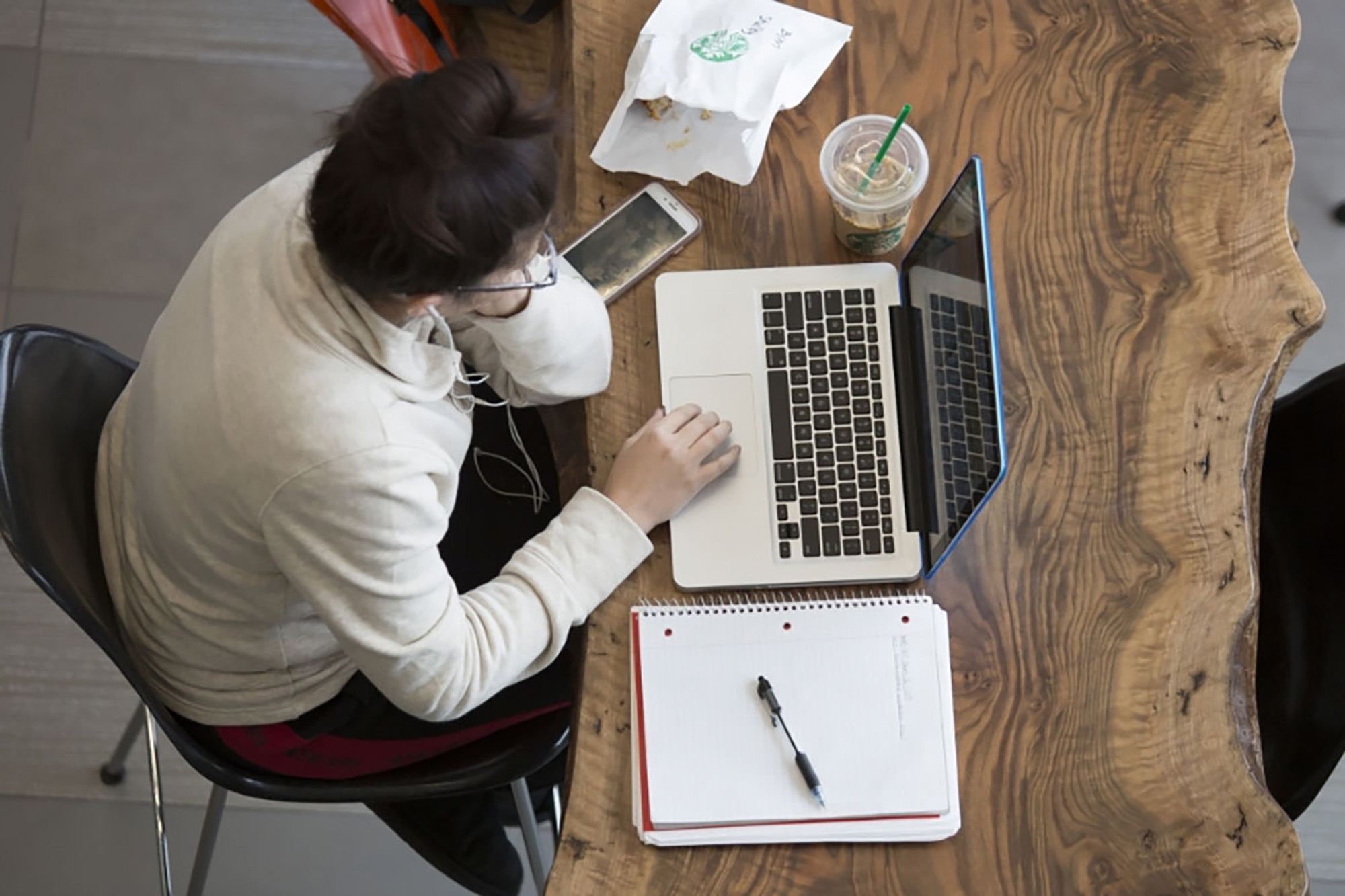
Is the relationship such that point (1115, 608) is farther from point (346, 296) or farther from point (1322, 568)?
point (346, 296)

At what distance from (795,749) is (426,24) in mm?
1014

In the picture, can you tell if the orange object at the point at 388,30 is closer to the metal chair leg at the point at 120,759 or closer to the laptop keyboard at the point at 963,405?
the laptop keyboard at the point at 963,405

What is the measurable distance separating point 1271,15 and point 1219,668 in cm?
70

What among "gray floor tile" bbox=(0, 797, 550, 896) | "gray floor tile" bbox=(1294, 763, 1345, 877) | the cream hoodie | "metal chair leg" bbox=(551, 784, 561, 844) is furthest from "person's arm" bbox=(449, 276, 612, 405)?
"gray floor tile" bbox=(1294, 763, 1345, 877)

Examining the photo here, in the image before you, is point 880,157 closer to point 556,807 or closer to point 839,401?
point 839,401

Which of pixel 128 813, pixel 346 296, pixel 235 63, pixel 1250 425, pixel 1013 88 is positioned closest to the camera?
pixel 346 296

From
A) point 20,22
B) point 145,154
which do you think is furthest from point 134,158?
point 20,22

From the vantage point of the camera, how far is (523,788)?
1.41 m

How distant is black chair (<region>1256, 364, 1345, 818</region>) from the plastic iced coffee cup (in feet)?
1.74

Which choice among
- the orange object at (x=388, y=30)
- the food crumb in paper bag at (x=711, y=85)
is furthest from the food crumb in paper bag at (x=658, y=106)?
the orange object at (x=388, y=30)

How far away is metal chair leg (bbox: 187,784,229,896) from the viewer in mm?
1554

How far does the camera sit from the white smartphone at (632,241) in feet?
4.04

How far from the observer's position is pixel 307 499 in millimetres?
957

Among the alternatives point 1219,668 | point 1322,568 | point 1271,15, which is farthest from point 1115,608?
point 1271,15
